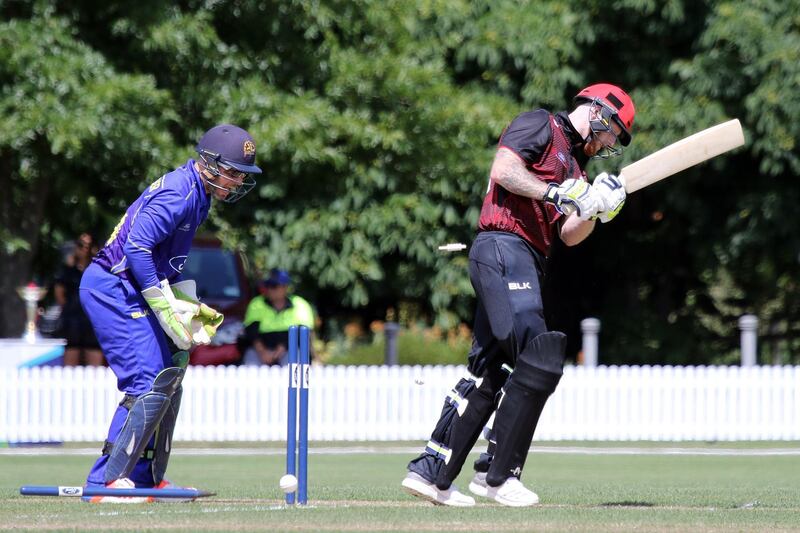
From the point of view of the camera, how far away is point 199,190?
6938 mm

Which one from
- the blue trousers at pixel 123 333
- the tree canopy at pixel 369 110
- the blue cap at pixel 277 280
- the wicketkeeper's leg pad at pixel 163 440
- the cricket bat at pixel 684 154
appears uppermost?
the tree canopy at pixel 369 110

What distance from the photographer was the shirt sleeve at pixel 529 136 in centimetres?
662

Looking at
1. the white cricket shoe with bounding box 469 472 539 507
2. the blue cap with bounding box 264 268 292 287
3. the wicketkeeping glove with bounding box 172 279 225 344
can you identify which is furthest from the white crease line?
the white cricket shoe with bounding box 469 472 539 507

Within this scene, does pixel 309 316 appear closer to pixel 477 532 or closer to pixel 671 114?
pixel 671 114

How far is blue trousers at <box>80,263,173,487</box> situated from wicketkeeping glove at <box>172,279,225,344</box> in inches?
7.2

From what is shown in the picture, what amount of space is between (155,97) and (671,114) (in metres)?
6.08

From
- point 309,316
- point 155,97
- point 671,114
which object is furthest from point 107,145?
point 671,114

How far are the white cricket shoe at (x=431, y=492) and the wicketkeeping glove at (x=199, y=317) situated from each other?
3.96 feet

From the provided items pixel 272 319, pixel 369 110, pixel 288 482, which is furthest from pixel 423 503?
pixel 369 110

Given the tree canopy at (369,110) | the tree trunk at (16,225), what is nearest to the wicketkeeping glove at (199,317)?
the tree canopy at (369,110)

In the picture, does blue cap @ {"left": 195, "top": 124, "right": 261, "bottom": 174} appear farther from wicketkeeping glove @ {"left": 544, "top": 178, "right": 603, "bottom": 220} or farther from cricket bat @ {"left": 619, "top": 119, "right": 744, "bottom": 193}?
cricket bat @ {"left": 619, "top": 119, "right": 744, "bottom": 193}

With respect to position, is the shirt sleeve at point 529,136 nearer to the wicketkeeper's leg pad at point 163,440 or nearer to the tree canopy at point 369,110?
the wicketkeeper's leg pad at point 163,440

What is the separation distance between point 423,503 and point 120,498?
1462 millimetres

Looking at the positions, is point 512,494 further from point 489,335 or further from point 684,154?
point 684,154
